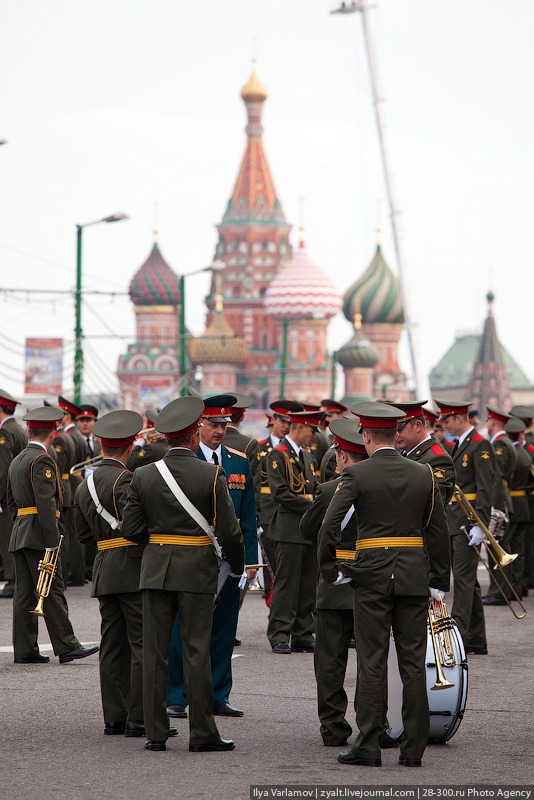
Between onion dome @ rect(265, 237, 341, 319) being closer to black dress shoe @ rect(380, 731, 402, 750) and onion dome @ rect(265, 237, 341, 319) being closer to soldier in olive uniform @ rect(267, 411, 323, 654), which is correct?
soldier in olive uniform @ rect(267, 411, 323, 654)

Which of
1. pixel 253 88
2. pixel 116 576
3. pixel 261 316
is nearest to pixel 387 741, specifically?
pixel 116 576

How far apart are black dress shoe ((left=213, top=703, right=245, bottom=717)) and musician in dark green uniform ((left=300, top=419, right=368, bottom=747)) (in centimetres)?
79

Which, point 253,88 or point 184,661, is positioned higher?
point 253,88

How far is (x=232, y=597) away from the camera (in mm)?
7828

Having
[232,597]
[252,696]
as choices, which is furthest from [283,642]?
[232,597]

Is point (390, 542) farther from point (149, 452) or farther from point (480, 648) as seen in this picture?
point (149, 452)

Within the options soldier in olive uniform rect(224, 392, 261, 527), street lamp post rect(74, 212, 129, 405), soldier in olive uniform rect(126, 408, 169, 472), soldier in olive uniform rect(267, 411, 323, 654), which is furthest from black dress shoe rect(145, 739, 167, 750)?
street lamp post rect(74, 212, 129, 405)

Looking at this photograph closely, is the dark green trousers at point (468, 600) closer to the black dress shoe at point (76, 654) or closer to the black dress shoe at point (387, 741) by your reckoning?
the black dress shoe at point (76, 654)

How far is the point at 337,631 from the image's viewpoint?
7246 mm

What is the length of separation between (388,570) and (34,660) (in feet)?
13.7

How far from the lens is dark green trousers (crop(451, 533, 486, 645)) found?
10.4 m

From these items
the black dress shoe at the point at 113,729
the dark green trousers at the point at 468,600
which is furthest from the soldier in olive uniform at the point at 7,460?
the black dress shoe at the point at 113,729

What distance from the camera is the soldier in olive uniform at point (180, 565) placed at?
6.68m

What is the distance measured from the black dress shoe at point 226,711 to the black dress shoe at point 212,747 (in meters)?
1.01
